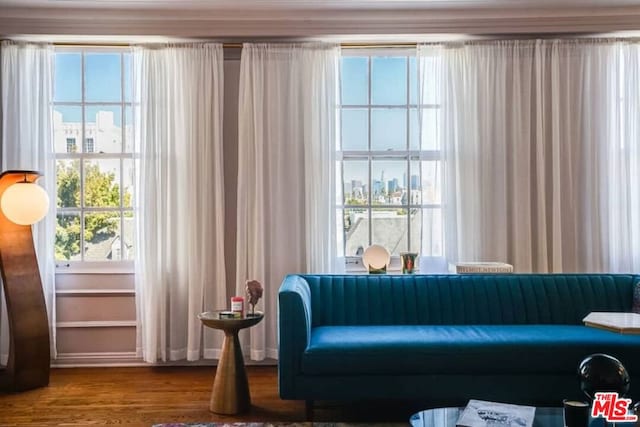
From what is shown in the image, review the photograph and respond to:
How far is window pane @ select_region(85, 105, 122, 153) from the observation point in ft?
15.2

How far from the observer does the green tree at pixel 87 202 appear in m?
4.63

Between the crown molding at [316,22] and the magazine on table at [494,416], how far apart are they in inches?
117

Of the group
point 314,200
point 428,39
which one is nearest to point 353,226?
point 314,200

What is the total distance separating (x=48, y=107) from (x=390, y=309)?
9.75 ft

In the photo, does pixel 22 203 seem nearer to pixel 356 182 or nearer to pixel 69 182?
pixel 69 182

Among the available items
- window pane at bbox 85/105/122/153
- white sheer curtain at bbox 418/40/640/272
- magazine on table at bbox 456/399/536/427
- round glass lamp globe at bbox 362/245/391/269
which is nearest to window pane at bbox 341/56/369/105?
white sheer curtain at bbox 418/40/640/272

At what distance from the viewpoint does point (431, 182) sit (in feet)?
15.2

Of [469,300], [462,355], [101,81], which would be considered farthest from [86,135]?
[462,355]

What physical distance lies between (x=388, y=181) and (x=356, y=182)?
260 mm

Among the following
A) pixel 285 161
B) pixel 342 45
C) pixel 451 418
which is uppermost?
pixel 342 45

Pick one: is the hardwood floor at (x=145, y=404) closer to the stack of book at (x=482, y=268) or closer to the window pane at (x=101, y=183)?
the stack of book at (x=482, y=268)

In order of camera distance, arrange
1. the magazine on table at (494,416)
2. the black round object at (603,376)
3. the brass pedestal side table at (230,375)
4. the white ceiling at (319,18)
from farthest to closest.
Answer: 1. the white ceiling at (319,18)
2. the brass pedestal side table at (230,375)
3. the magazine on table at (494,416)
4. the black round object at (603,376)

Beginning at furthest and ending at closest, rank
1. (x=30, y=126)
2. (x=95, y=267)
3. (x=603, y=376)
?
(x=95, y=267)
(x=30, y=126)
(x=603, y=376)

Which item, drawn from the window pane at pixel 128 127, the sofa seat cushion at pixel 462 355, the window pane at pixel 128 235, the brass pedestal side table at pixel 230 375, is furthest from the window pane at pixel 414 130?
the window pane at pixel 128 235
